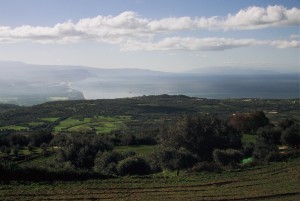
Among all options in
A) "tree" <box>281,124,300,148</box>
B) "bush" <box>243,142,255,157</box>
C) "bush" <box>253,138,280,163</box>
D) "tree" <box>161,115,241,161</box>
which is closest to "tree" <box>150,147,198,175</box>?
"bush" <box>253,138,280,163</box>

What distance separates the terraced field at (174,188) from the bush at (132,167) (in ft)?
21.7

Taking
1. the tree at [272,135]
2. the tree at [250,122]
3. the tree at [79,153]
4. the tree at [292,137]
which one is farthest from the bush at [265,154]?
the tree at [250,122]

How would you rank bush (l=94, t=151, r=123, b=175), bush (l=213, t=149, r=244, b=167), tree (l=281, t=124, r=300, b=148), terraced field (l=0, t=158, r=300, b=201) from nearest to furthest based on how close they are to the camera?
terraced field (l=0, t=158, r=300, b=201) → bush (l=94, t=151, r=123, b=175) → bush (l=213, t=149, r=244, b=167) → tree (l=281, t=124, r=300, b=148)

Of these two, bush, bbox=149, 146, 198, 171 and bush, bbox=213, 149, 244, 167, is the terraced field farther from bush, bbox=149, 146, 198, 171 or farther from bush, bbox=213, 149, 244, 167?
bush, bbox=213, 149, 244, 167

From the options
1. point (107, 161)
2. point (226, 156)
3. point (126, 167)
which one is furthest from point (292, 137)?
point (126, 167)

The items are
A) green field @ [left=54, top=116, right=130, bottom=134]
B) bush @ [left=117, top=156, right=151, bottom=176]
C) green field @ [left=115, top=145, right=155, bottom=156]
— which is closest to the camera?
bush @ [left=117, top=156, right=151, bottom=176]

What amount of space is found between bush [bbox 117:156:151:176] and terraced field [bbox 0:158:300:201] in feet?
21.7

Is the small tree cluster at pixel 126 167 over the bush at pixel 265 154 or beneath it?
beneath

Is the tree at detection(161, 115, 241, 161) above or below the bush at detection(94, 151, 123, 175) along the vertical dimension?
above

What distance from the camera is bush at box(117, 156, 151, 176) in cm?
3145

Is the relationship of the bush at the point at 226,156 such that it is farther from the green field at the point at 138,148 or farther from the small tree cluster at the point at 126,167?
the green field at the point at 138,148

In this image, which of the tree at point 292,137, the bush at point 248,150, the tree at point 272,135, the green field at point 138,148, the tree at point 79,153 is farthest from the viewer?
the tree at point 272,135

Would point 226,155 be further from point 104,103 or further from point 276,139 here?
point 104,103

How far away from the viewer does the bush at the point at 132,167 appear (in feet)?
103
